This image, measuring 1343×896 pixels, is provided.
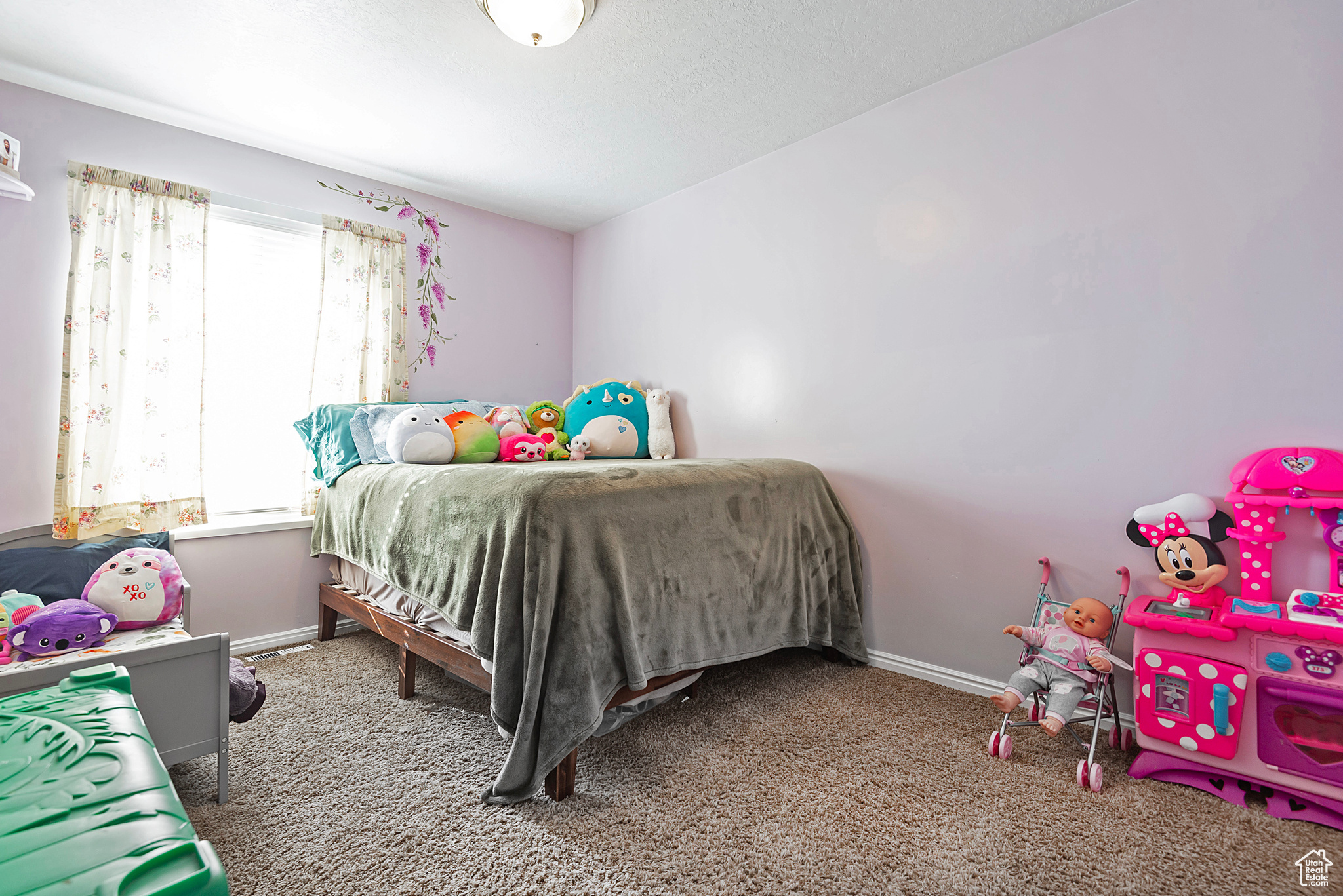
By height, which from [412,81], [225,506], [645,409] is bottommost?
[225,506]

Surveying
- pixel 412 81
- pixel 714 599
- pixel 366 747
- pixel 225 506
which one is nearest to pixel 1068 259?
pixel 714 599

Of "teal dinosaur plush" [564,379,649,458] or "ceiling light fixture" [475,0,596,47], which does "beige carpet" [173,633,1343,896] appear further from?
"ceiling light fixture" [475,0,596,47]

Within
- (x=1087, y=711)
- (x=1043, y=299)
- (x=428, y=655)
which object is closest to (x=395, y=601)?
(x=428, y=655)

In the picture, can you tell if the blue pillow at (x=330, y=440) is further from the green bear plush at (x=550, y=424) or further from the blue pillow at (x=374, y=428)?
the green bear plush at (x=550, y=424)

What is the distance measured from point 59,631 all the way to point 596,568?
132 cm

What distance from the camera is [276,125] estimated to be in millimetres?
2479

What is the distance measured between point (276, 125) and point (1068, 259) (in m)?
3.04

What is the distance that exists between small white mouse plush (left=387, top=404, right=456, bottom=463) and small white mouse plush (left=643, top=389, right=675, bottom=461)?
102 centimetres

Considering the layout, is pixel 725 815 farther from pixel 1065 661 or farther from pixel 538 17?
pixel 538 17

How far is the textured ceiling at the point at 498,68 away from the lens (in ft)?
6.04

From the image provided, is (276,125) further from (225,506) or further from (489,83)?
(225,506)

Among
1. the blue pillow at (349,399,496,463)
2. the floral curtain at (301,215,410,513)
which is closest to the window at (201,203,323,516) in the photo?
the floral curtain at (301,215,410,513)

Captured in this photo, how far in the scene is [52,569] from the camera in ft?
6.64

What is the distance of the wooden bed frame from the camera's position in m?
1.53
